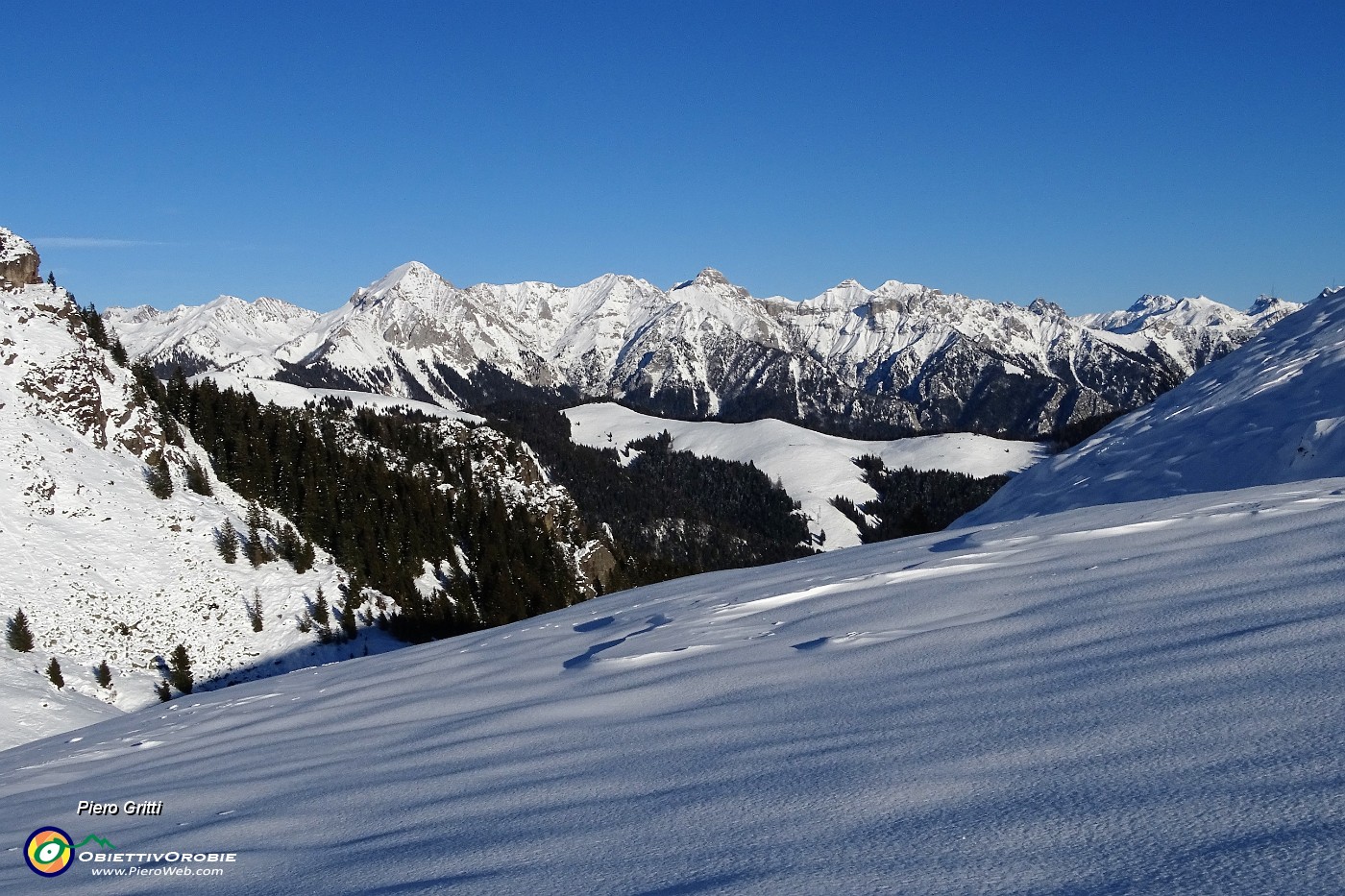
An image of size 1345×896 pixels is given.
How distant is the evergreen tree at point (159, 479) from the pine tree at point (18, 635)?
43.3 ft

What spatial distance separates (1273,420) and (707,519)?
16148cm

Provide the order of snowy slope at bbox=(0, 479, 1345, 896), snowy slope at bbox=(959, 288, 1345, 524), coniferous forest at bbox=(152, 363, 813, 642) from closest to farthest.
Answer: snowy slope at bbox=(0, 479, 1345, 896), snowy slope at bbox=(959, 288, 1345, 524), coniferous forest at bbox=(152, 363, 813, 642)

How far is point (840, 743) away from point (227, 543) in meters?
52.7

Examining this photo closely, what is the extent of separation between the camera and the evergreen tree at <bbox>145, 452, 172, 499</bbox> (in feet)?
165

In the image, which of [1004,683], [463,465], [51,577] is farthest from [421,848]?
[463,465]

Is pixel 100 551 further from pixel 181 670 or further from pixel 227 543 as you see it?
pixel 181 670

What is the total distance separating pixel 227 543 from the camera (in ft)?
163

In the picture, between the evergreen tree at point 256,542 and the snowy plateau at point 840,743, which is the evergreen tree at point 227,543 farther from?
the snowy plateau at point 840,743

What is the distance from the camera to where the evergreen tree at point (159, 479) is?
1981 inches

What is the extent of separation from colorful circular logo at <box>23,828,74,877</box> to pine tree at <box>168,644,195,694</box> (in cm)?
4009

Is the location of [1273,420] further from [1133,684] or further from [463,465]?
[463,465]

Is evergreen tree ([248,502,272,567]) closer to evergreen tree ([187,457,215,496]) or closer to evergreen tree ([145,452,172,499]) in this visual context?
evergreen tree ([187,457,215,496])

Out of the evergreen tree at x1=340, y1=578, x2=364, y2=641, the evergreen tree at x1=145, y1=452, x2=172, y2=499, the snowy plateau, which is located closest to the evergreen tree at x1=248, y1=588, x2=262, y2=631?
the evergreen tree at x1=340, y1=578, x2=364, y2=641

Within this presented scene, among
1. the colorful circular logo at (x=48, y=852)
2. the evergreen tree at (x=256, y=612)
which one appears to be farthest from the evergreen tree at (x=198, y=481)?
the colorful circular logo at (x=48, y=852)
